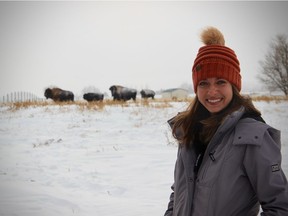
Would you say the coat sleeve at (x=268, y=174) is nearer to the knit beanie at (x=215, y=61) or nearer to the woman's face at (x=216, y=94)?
the woman's face at (x=216, y=94)

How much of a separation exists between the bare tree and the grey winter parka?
20.6 meters

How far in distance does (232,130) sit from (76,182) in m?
3.89

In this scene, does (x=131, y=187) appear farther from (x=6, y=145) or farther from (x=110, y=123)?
(x=110, y=123)

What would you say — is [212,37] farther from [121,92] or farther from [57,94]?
[57,94]

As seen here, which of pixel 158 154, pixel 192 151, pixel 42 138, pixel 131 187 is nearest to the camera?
pixel 192 151

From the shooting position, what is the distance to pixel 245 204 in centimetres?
142

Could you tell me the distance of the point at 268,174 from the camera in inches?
Result: 50.6

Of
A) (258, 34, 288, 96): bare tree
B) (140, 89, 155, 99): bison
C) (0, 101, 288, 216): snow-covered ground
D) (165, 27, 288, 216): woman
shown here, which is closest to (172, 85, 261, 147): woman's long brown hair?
(165, 27, 288, 216): woman

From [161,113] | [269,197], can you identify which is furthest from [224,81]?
[161,113]

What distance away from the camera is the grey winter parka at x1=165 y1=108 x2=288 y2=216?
129 centimetres

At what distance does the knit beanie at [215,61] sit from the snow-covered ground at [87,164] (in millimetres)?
1002

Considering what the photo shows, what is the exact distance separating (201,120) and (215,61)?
44cm

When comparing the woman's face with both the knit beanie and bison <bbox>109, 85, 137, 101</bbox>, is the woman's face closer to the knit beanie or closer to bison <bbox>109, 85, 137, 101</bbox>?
the knit beanie

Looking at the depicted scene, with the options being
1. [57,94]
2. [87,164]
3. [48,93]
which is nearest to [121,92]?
[57,94]
